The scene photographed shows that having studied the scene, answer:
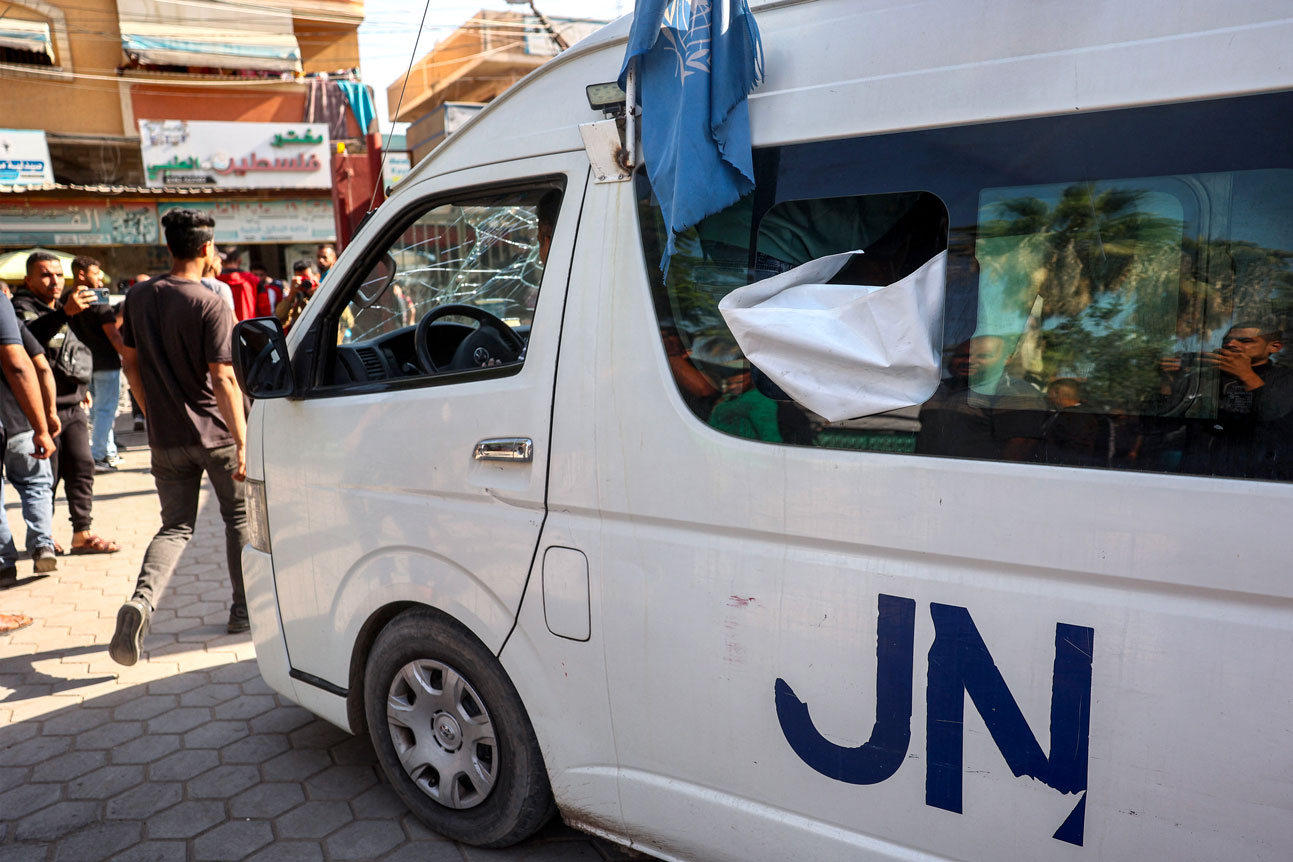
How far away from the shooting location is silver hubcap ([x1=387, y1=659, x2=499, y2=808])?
247 cm

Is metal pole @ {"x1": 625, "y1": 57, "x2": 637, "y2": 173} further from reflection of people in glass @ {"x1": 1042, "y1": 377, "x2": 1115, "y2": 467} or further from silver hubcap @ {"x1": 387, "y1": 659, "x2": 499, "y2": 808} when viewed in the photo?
silver hubcap @ {"x1": 387, "y1": 659, "x2": 499, "y2": 808}

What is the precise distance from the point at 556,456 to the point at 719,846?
0.98 m

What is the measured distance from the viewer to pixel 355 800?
2934mm

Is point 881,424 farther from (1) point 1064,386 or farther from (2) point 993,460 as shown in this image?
(1) point 1064,386

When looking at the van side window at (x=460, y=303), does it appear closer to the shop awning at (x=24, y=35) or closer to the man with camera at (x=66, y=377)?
the man with camera at (x=66, y=377)

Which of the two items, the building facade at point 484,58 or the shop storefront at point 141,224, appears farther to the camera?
the building facade at point 484,58

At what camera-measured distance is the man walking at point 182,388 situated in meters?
3.91

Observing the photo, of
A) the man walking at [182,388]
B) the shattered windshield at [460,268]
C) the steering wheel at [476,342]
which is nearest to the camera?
the shattered windshield at [460,268]

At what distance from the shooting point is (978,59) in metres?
1.59

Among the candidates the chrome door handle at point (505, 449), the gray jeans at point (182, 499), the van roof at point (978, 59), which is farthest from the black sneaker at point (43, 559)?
the van roof at point (978, 59)

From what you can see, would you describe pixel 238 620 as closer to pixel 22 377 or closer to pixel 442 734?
pixel 22 377

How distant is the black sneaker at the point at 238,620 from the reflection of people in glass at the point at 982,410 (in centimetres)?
384

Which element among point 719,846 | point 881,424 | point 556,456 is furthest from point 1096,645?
point 556,456

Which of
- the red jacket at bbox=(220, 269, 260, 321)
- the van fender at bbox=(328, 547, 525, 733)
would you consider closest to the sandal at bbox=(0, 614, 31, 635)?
the van fender at bbox=(328, 547, 525, 733)
